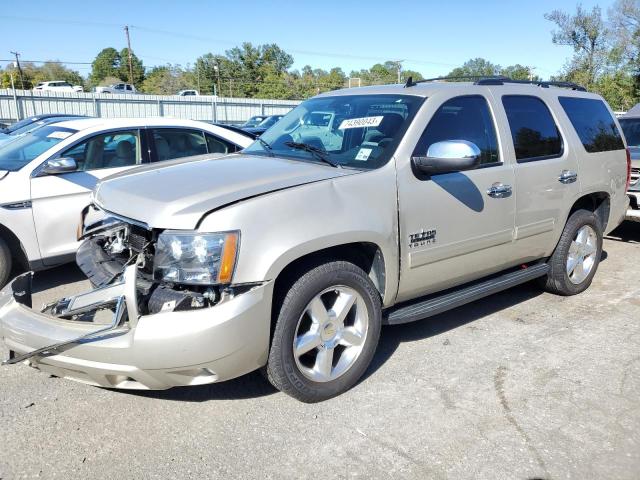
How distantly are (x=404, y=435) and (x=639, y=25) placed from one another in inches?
1685

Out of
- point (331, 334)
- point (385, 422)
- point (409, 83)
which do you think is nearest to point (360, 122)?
point (409, 83)

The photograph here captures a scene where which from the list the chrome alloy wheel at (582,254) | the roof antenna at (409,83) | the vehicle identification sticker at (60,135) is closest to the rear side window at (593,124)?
the chrome alloy wheel at (582,254)

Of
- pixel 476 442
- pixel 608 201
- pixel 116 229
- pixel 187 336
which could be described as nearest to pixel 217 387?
pixel 187 336

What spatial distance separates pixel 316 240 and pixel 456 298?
1.42m

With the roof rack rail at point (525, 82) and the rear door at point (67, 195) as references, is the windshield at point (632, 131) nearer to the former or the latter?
the roof rack rail at point (525, 82)

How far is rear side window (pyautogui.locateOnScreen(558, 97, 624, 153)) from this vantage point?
5012 millimetres

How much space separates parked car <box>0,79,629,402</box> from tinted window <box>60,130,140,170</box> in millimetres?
2033

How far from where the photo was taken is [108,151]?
580 centimetres

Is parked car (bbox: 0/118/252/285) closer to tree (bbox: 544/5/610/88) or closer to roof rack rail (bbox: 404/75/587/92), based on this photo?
roof rack rail (bbox: 404/75/587/92)

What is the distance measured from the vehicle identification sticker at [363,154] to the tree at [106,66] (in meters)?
101

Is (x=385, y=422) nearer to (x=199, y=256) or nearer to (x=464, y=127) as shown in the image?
(x=199, y=256)

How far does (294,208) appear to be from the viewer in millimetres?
3002

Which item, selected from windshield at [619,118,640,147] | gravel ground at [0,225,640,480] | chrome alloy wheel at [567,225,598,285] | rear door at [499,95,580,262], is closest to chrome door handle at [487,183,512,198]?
rear door at [499,95,580,262]

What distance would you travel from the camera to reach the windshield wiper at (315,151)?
3629 millimetres
